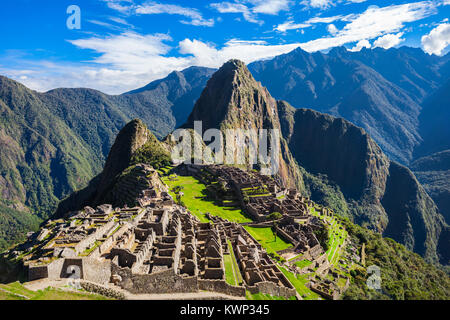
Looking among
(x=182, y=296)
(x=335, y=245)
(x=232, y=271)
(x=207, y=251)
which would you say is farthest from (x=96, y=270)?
(x=335, y=245)

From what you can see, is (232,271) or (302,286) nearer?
(232,271)

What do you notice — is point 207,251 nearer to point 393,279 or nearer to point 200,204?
point 200,204

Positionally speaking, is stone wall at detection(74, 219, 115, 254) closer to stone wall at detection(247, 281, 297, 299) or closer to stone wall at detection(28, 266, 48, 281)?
stone wall at detection(28, 266, 48, 281)

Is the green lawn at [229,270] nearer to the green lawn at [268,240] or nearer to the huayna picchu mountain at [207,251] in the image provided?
the huayna picchu mountain at [207,251]

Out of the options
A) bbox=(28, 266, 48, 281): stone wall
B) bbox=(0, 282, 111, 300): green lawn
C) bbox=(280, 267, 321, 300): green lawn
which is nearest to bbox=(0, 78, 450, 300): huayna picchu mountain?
bbox=(28, 266, 48, 281): stone wall
